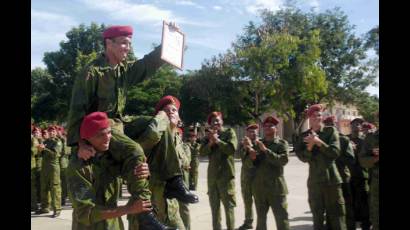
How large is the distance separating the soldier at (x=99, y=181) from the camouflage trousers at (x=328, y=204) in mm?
4243

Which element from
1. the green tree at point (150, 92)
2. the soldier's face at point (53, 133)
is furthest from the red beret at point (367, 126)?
the green tree at point (150, 92)

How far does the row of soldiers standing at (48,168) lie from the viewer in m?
11.3

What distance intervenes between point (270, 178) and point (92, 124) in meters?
4.47

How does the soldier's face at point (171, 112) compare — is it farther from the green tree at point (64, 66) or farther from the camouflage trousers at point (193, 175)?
the green tree at point (64, 66)

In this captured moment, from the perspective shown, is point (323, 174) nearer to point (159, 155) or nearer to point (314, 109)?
point (314, 109)

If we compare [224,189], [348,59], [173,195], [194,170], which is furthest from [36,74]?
[173,195]

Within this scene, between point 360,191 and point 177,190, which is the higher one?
point 177,190

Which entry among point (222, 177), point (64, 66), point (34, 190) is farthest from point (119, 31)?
point (64, 66)

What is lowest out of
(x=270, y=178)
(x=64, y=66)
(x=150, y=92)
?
(x=270, y=178)

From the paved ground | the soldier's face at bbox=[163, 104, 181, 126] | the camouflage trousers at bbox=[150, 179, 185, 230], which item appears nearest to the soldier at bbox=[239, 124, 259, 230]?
the paved ground

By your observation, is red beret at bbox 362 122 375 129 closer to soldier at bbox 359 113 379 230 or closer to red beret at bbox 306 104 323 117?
red beret at bbox 306 104 323 117

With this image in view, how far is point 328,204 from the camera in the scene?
7156 mm

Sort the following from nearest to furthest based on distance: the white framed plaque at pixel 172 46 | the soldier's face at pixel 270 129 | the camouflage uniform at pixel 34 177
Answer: the white framed plaque at pixel 172 46
the soldier's face at pixel 270 129
the camouflage uniform at pixel 34 177
